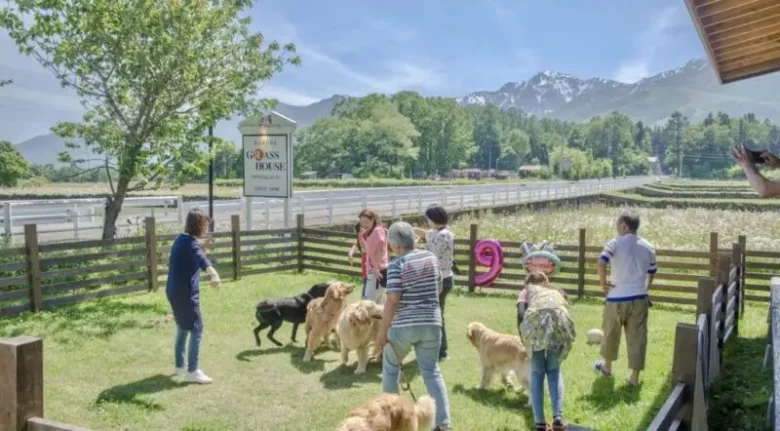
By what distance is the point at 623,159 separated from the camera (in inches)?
6132

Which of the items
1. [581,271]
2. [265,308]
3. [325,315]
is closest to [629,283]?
[325,315]

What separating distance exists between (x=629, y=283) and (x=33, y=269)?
8.60 metres

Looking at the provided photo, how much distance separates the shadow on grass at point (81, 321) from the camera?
7.73 meters

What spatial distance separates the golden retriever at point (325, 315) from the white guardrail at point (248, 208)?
8.94 m

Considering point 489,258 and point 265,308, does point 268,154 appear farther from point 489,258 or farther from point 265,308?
point 265,308

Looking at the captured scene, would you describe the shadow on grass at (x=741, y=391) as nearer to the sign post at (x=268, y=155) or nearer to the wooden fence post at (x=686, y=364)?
the wooden fence post at (x=686, y=364)

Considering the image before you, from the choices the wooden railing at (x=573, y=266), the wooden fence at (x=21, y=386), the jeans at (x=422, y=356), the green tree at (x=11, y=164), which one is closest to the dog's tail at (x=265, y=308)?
the jeans at (x=422, y=356)

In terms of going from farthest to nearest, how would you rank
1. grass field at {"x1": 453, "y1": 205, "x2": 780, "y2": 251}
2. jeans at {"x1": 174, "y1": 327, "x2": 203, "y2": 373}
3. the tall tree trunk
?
grass field at {"x1": 453, "y1": 205, "x2": 780, "y2": 251}, the tall tree trunk, jeans at {"x1": 174, "y1": 327, "x2": 203, "y2": 373}

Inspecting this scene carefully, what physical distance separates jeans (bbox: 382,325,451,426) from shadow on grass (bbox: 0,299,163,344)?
5.11m

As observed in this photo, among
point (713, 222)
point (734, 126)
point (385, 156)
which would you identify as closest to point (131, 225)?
point (713, 222)

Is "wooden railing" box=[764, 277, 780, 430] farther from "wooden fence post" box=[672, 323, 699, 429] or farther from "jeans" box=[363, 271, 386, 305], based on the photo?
"jeans" box=[363, 271, 386, 305]

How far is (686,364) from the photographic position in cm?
312


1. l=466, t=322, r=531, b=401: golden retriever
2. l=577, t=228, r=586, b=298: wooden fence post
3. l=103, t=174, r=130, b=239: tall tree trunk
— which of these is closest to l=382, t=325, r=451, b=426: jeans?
l=466, t=322, r=531, b=401: golden retriever

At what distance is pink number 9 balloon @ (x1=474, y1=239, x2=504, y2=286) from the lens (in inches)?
440
